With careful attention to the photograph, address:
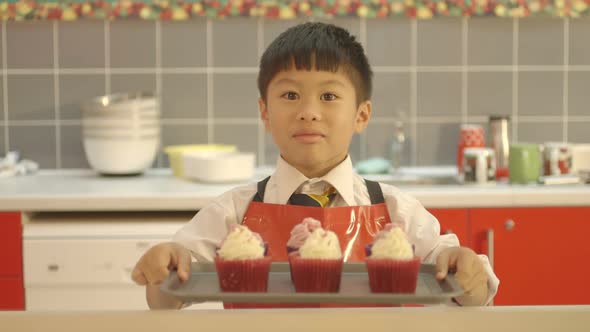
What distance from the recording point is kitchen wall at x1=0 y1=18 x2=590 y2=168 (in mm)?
3141

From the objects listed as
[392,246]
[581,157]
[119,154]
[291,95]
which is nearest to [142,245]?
[119,154]

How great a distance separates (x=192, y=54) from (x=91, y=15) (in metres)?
0.40

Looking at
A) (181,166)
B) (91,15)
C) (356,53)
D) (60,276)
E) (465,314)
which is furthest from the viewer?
(91,15)

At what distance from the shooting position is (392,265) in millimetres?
1078

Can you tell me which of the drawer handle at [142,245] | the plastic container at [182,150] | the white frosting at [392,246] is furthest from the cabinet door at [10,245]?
the white frosting at [392,246]

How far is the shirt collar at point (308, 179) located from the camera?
1.53 meters

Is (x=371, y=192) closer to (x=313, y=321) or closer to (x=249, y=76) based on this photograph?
(x=313, y=321)

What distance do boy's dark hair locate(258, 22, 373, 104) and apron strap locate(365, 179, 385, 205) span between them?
0.56ft

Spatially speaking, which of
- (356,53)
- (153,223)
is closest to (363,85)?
(356,53)

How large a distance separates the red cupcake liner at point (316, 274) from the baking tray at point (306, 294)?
0.05 ft

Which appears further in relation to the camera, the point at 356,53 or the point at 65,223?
the point at 65,223

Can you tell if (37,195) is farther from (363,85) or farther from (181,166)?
(363,85)

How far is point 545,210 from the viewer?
2.52 metres

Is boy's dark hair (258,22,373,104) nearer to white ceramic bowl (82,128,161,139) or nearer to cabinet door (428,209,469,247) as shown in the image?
cabinet door (428,209,469,247)
